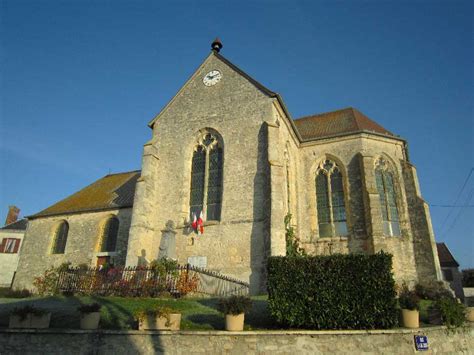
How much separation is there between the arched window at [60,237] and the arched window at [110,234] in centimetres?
304

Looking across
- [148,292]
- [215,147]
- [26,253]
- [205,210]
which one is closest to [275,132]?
[215,147]

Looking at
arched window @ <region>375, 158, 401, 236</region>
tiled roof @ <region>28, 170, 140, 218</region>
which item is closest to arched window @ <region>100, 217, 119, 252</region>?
tiled roof @ <region>28, 170, 140, 218</region>

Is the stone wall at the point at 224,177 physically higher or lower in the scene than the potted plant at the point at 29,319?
higher

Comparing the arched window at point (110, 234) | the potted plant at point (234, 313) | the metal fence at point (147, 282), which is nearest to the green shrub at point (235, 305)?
the potted plant at point (234, 313)

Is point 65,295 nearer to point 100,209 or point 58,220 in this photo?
point 100,209

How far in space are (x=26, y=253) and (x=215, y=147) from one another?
1453cm

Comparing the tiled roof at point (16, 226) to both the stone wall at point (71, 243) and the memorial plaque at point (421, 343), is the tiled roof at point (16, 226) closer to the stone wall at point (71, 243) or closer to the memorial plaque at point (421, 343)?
the stone wall at point (71, 243)

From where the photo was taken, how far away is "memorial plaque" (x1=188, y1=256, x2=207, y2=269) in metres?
15.9

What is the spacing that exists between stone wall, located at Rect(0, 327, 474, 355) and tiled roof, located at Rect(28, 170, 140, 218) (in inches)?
506

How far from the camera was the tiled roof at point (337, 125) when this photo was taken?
2247 centimetres

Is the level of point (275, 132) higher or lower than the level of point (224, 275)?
higher

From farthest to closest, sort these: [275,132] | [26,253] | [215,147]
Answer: [26,253], [215,147], [275,132]

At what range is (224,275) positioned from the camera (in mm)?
15195

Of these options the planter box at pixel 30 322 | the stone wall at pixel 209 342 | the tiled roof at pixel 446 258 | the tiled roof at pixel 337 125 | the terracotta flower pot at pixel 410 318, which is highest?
the tiled roof at pixel 337 125
